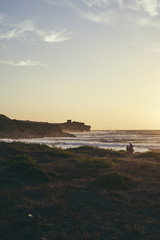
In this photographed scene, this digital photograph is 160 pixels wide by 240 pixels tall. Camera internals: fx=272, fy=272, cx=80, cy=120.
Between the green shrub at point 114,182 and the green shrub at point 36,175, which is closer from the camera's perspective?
the green shrub at point 114,182

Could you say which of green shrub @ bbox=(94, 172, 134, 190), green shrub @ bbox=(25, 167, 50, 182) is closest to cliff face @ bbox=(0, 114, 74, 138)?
green shrub @ bbox=(25, 167, 50, 182)

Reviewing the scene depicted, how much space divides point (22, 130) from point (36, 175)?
91519 mm

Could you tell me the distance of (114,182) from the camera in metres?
13.3

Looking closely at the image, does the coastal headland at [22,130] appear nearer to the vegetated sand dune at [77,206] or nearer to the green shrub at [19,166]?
the green shrub at [19,166]

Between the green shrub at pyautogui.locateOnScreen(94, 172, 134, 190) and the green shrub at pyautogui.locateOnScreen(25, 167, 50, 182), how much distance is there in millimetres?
2659

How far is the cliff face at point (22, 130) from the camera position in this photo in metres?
95.3

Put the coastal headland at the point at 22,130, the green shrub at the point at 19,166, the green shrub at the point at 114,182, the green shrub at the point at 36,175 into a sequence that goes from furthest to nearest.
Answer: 1. the coastal headland at the point at 22,130
2. the green shrub at the point at 19,166
3. the green shrub at the point at 36,175
4. the green shrub at the point at 114,182

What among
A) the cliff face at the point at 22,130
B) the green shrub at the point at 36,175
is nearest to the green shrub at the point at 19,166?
the green shrub at the point at 36,175

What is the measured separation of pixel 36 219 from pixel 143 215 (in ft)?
11.8

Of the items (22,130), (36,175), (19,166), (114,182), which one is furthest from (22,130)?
(114,182)

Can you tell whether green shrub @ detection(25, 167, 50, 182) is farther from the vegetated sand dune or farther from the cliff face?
the cliff face

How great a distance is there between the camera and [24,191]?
11.8 metres

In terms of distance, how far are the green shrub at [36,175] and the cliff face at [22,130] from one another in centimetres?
7739

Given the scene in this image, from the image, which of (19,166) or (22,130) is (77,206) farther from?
(22,130)
